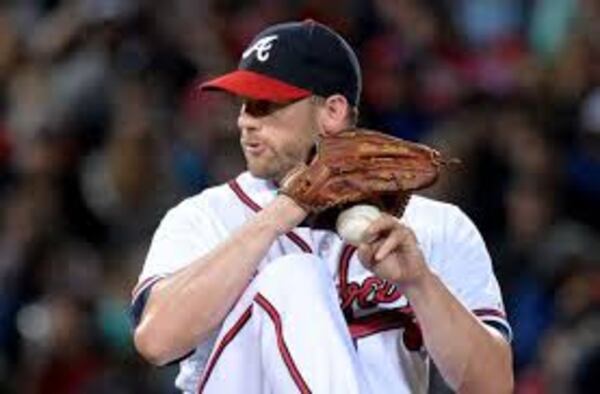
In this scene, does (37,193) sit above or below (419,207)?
below

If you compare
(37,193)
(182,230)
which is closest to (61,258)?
(37,193)

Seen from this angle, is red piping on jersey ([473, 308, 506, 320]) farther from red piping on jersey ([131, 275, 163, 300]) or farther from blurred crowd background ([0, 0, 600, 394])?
blurred crowd background ([0, 0, 600, 394])

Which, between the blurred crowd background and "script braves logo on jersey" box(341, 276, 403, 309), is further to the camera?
the blurred crowd background

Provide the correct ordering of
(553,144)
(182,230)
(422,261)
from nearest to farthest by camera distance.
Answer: (422,261) → (182,230) → (553,144)

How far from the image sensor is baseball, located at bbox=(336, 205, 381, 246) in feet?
16.0

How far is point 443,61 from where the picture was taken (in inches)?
359

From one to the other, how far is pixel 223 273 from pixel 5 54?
5.17 meters

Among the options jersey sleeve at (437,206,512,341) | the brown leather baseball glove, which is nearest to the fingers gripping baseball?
the brown leather baseball glove

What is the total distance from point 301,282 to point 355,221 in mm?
220

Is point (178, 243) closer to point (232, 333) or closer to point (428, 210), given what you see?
point (232, 333)

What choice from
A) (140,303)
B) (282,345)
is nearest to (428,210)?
(282,345)

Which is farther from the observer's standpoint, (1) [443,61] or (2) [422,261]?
(1) [443,61]

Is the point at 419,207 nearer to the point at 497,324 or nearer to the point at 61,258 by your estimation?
the point at 497,324

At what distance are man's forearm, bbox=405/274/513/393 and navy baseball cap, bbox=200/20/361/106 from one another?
23.5 inches
